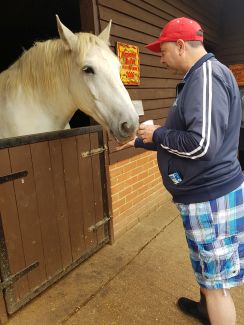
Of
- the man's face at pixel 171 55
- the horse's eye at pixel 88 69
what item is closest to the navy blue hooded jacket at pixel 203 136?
the man's face at pixel 171 55

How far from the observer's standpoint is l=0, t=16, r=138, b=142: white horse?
1.97 m

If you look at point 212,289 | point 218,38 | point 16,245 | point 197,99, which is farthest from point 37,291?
point 218,38

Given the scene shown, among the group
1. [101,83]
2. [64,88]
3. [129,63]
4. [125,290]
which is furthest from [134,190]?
[101,83]

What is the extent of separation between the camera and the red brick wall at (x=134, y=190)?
3432 mm

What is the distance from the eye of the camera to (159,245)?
3.29 metres

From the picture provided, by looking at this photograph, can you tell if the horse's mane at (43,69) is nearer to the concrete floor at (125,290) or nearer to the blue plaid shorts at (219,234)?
the blue plaid shorts at (219,234)

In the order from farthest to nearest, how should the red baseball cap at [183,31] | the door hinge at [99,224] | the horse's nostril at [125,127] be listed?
the door hinge at [99,224] → the horse's nostril at [125,127] → the red baseball cap at [183,31]

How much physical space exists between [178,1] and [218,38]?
2.63m

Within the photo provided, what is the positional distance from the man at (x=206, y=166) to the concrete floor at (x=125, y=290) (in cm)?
80

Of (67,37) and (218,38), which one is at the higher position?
(218,38)

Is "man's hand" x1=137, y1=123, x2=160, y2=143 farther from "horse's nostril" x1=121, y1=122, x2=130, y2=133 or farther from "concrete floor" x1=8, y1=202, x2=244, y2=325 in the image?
"concrete floor" x1=8, y1=202, x2=244, y2=325

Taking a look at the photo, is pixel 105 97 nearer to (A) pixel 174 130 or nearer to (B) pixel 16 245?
(A) pixel 174 130

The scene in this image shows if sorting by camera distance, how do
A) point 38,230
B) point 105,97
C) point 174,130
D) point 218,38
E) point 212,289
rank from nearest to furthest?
point 174,130 < point 212,289 < point 105,97 < point 38,230 < point 218,38

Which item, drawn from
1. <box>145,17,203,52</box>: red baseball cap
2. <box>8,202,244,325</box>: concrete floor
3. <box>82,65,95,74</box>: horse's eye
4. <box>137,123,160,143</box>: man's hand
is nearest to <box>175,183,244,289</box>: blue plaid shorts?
<box>137,123,160,143</box>: man's hand
